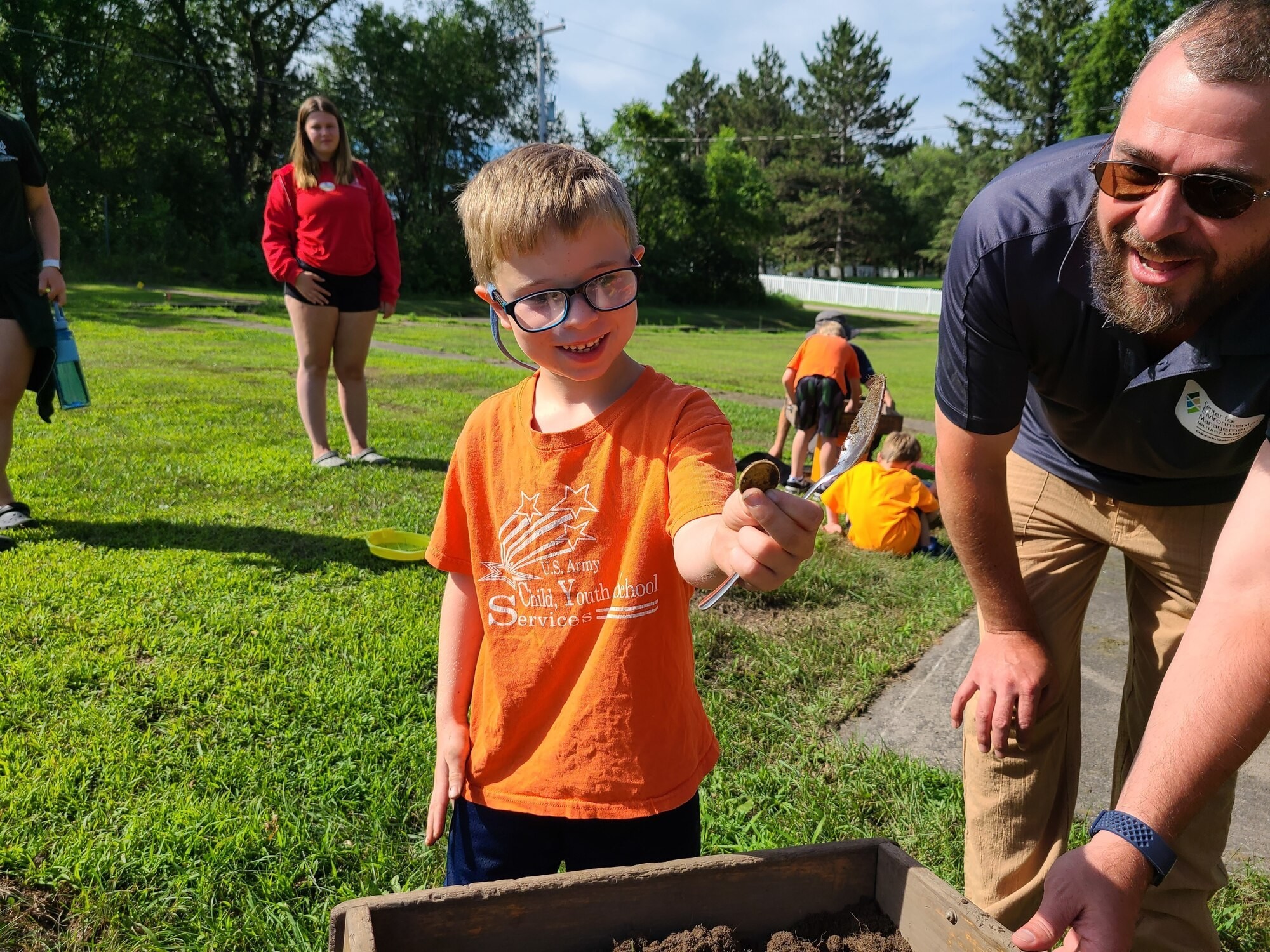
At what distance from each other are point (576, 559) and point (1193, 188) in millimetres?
1273

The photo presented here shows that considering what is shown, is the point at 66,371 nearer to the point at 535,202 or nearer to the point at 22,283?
the point at 22,283

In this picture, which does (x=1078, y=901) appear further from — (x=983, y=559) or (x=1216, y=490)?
(x=1216, y=490)

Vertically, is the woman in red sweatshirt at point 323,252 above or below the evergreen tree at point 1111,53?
below

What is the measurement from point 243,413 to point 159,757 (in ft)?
19.5

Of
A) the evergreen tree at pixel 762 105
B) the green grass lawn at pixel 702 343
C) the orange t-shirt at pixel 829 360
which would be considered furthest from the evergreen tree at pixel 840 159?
the orange t-shirt at pixel 829 360

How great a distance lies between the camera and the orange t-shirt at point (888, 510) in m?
5.44

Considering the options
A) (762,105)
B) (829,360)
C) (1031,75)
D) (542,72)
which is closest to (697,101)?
(762,105)

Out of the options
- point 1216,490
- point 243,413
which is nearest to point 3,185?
point 243,413

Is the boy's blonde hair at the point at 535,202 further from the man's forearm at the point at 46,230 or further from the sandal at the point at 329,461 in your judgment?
the sandal at the point at 329,461

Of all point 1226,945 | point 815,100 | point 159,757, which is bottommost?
point 1226,945

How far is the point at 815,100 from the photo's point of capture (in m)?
74.2

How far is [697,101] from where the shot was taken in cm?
7794

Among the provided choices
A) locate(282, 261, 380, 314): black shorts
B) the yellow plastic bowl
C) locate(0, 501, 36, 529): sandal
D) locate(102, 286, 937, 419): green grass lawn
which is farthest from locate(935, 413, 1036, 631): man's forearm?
locate(102, 286, 937, 419): green grass lawn

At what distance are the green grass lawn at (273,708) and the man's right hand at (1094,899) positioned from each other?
4.52 feet
